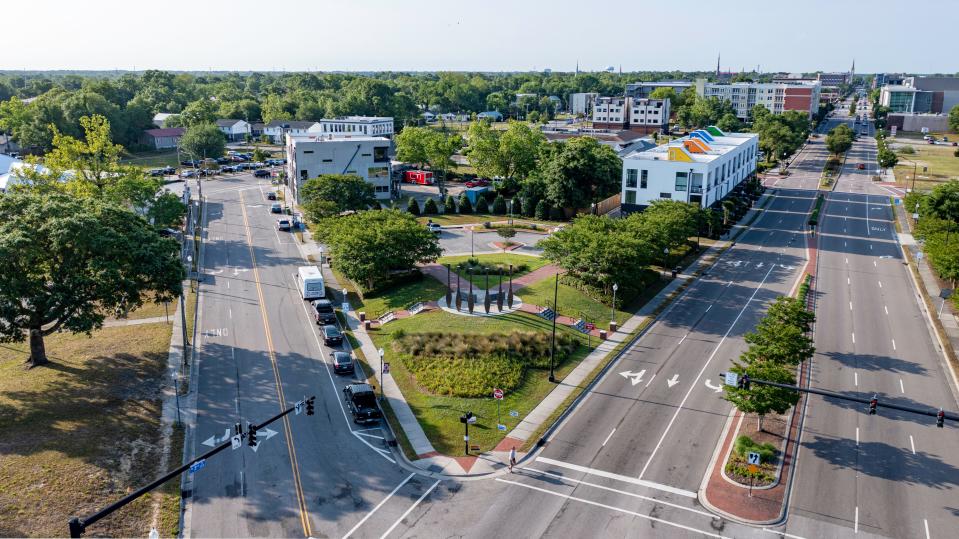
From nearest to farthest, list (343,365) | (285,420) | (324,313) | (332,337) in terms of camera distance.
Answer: (285,420), (343,365), (332,337), (324,313)

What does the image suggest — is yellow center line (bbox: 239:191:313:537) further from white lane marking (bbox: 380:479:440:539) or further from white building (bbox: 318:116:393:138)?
white building (bbox: 318:116:393:138)

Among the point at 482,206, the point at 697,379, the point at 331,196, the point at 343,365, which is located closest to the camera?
the point at 697,379

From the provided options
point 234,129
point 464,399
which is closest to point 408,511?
point 464,399

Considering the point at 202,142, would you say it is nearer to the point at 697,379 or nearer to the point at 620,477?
the point at 697,379

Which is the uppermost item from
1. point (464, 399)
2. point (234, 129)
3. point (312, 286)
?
point (234, 129)

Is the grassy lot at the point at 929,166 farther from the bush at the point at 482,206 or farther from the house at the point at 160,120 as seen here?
the house at the point at 160,120

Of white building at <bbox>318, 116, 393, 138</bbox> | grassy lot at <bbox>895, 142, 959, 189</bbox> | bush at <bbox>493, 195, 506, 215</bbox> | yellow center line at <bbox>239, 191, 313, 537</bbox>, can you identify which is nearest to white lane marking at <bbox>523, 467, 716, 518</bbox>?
yellow center line at <bbox>239, 191, 313, 537</bbox>
